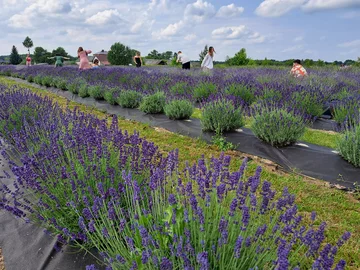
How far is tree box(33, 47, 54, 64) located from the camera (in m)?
78.4

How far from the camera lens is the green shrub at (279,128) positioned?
4.23m

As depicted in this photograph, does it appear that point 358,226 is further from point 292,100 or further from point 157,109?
point 157,109

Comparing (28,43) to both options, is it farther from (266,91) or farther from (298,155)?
(298,155)

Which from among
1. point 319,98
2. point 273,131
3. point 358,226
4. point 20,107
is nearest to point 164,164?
point 358,226

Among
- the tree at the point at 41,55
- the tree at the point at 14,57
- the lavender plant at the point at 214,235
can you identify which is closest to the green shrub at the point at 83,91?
the lavender plant at the point at 214,235

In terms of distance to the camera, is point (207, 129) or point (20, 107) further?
point (207, 129)

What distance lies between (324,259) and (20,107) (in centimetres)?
475

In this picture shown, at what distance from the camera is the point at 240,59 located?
32.9 meters

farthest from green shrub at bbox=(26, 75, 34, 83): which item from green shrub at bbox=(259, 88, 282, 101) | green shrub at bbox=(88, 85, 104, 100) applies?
green shrub at bbox=(259, 88, 282, 101)

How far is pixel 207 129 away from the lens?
17.2 feet

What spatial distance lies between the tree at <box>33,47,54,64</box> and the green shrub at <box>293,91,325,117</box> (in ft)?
269

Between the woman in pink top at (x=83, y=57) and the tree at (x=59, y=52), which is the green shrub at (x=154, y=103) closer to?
the woman in pink top at (x=83, y=57)

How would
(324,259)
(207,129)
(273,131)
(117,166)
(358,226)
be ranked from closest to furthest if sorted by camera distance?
(324,259) < (117,166) < (358,226) < (273,131) < (207,129)

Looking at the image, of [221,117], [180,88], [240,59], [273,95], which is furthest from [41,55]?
[221,117]
